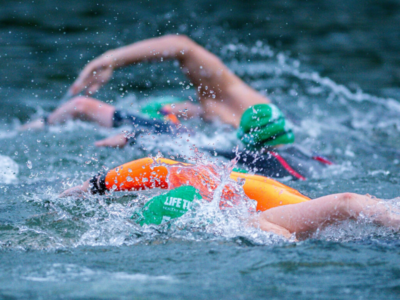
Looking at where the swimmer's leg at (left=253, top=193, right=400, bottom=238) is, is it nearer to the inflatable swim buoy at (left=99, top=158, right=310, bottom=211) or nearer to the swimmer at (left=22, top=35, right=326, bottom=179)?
the inflatable swim buoy at (left=99, top=158, right=310, bottom=211)

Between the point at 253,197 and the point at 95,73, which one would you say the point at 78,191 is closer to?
the point at 253,197

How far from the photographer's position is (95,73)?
4.53 m

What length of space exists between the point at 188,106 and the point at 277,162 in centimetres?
199

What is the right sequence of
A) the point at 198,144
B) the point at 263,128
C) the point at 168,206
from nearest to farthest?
the point at 168,206, the point at 263,128, the point at 198,144

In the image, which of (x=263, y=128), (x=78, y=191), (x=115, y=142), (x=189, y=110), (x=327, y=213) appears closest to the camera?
(x=327, y=213)

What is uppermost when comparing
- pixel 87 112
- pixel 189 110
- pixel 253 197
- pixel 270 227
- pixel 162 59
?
pixel 162 59

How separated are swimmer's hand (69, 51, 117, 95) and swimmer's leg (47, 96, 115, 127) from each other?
9.8 inches

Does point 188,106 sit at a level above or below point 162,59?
below

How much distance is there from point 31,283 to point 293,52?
8009mm

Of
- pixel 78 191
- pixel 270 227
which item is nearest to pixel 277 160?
pixel 270 227

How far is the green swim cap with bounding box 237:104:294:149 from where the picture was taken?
11.7 ft

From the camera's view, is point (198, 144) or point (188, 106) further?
point (188, 106)

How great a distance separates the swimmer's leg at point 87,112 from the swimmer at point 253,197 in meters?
1.84

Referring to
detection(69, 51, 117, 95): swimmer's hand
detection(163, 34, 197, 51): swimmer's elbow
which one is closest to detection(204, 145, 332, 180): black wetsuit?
detection(163, 34, 197, 51): swimmer's elbow
